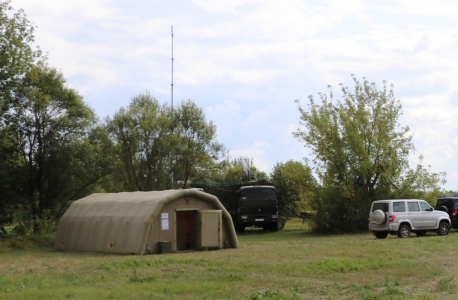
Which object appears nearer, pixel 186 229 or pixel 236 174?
pixel 186 229

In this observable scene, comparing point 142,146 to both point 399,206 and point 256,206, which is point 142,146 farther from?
point 399,206

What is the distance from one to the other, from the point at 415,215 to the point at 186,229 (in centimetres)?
1026

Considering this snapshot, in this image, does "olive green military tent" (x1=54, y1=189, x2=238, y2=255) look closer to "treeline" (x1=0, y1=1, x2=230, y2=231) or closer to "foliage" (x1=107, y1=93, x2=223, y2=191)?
"treeline" (x1=0, y1=1, x2=230, y2=231)

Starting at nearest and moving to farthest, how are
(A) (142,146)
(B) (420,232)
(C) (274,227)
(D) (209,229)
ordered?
(D) (209,229)
(B) (420,232)
(C) (274,227)
(A) (142,146)

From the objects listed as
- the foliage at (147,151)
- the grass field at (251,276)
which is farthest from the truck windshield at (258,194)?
the grass field at (251,276)

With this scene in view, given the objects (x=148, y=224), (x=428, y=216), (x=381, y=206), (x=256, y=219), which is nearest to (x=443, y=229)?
(x=428, y=216)

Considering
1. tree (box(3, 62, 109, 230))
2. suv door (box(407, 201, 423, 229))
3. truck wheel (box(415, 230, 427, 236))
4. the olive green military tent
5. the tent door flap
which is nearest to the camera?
the olive green military tent

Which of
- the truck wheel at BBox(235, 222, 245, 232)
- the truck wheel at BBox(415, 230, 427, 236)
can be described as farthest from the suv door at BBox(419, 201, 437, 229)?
the truck wheel at BBox(235, 222, 245, 232)

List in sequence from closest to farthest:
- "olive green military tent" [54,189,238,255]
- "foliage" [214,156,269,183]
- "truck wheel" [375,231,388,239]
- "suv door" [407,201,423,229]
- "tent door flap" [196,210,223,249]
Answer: "olive green military tent" [54,189,238,255], "tent door flap" [196,210,223,249], "suv door" [407,201,423,229], "truck wheel" [375,231,388,239], "foliage" [214,156,269,183]

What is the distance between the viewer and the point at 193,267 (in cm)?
1529

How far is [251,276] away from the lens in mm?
13227

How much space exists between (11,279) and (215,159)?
26.4 m

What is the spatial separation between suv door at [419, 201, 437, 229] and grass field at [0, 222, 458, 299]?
544 centimetres

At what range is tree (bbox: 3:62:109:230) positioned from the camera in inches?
1213
